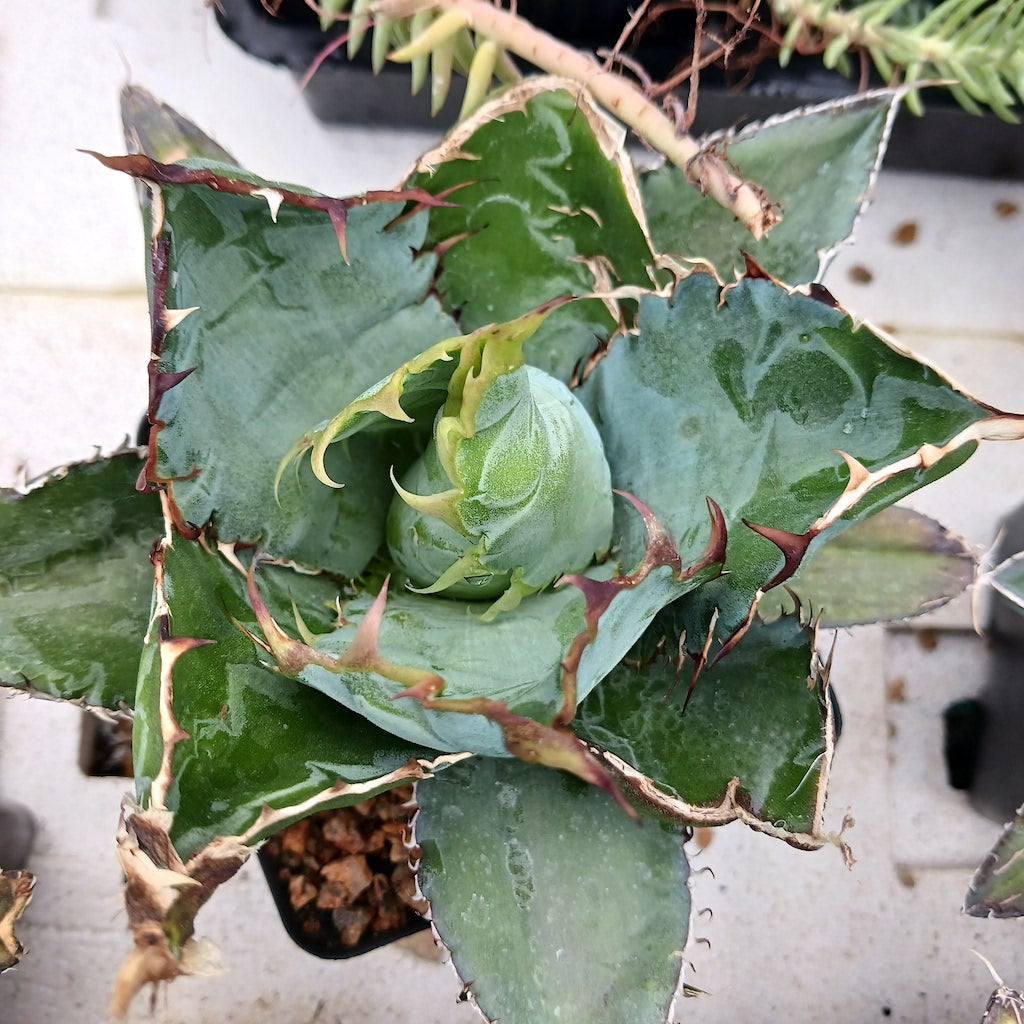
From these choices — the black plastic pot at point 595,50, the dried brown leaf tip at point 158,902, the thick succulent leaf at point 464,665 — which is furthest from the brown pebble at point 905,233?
the dried brown leaf tip at point 158,902

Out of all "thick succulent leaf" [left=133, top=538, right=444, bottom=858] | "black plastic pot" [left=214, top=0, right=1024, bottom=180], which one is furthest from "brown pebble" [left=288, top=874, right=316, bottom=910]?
"black plastic pot" [left=214, top=0, right=1024, bottom=180]

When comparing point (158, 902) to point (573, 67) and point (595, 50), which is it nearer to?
point (573, 67)

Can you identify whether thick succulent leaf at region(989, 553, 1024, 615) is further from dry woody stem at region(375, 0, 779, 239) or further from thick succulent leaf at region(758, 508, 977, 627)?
dry woody stem at region(375, 0, 779, 239)

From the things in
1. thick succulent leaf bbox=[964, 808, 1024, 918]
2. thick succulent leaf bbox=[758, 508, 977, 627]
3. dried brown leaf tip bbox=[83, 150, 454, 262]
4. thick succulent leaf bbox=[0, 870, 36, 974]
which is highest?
dried brown leaf tip bbox=[83, 150, 454, 262]

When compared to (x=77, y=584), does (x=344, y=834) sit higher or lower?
lower

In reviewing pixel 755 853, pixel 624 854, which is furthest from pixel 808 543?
pixel 755 853

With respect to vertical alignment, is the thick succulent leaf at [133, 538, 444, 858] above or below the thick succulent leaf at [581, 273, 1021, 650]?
below

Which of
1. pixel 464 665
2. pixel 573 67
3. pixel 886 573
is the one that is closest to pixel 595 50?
pixel 573 67

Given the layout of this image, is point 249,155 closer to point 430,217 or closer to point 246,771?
point 430,217
